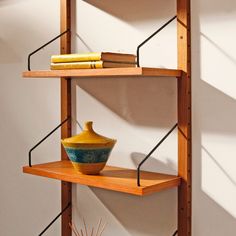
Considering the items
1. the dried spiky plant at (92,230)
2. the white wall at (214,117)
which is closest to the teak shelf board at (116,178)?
the white wall at (214,117)

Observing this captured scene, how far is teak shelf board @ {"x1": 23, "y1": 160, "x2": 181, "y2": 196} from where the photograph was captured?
126cm

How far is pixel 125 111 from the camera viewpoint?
154 cm

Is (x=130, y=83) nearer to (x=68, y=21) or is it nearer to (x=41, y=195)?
(x=68, y=21)

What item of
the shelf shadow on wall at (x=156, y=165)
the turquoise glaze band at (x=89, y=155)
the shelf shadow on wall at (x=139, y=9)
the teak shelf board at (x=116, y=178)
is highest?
the shelf shadow on wall at (x=139, y=9)

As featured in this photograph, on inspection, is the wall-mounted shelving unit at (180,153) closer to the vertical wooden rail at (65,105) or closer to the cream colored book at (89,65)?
the cream colored book at (89,65)

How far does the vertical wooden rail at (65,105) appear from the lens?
1698 millimetres

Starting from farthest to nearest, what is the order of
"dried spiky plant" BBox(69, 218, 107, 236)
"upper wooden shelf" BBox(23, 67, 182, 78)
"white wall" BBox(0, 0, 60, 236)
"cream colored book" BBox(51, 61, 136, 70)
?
"white wall" BBox(0, 0, 60, 236), "dried spiky plant" BBox(69, 218, 107, 236), "cream colored book" BBox(51, 61, 136, 70), "upper wooden shelf" BBox(23, 67, 182, 78)

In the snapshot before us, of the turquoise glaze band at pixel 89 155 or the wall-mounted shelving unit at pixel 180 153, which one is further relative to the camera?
the turquoise glaze band at pixel 89 155

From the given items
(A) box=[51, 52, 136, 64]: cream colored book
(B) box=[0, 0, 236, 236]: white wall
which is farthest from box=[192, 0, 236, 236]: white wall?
(A) box=[51, 52, 136, 64]: cream colored book

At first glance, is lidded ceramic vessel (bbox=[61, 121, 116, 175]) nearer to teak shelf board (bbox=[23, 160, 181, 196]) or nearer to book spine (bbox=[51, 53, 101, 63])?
teak shelf board (bbox=[23, 160, 181, 196])

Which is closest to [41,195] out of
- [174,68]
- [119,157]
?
[119,157]

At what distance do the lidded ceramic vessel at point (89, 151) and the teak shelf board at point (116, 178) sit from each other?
1.2 inches

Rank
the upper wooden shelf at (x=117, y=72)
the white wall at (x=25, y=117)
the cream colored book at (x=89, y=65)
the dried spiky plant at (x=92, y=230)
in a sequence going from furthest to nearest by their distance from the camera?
A: the white wall at (x=25, y=117)
the dried spiky plant at (x=92, y=230)
the cream colored book at (x=89, y=65)
the upper wooden shelf at (x=117, y=72)

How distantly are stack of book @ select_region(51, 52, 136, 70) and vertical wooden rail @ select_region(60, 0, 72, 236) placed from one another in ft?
0.79
